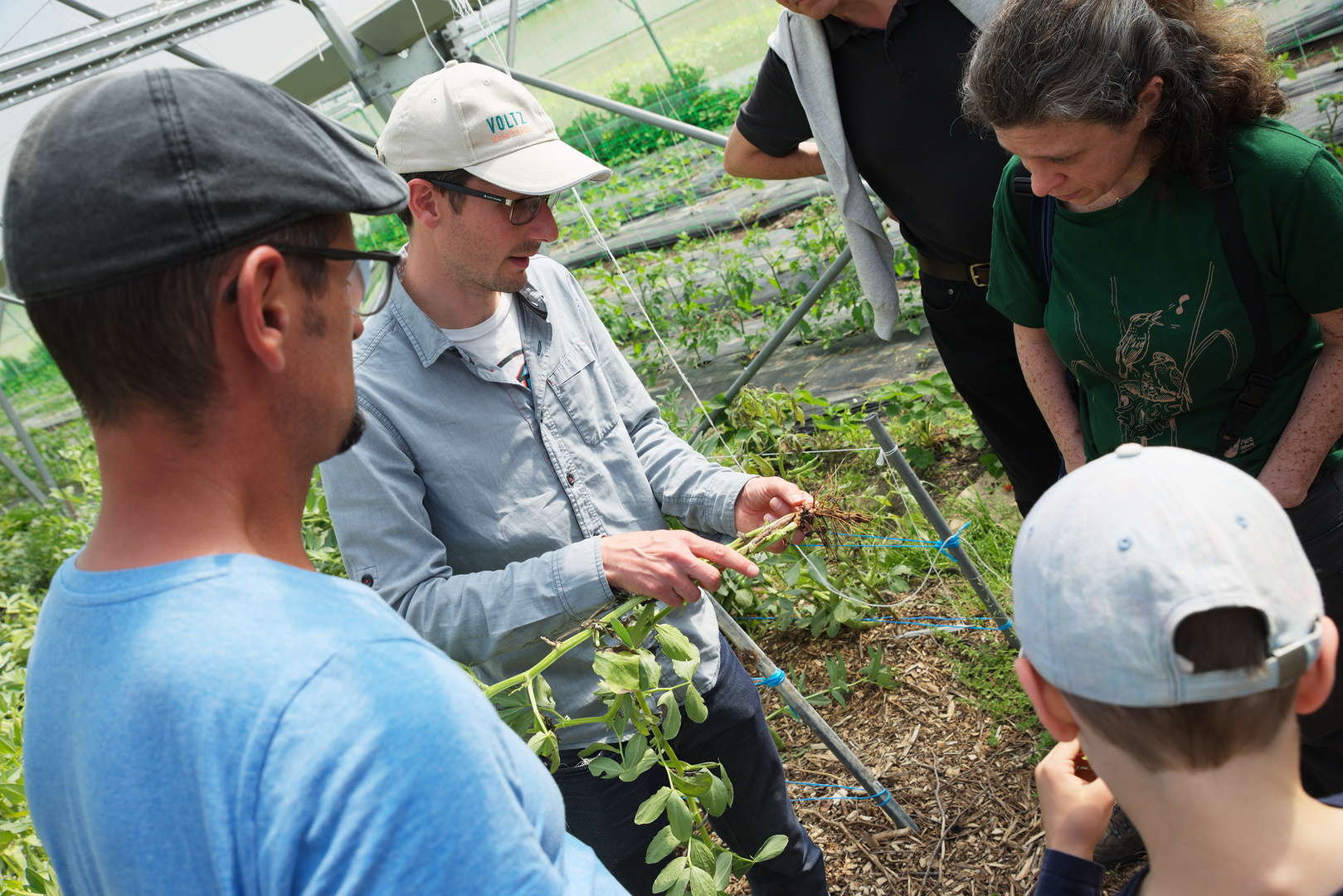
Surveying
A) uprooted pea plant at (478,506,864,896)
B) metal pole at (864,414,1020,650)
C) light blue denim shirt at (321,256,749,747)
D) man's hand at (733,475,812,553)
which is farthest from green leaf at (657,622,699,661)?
metal pole at (864,414,1020,650)

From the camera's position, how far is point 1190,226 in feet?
4.97

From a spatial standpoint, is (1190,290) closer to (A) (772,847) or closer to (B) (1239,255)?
(B) (1239,255)

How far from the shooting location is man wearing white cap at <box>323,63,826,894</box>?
1.54 m

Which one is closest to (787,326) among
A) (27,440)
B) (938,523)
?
(938,523)

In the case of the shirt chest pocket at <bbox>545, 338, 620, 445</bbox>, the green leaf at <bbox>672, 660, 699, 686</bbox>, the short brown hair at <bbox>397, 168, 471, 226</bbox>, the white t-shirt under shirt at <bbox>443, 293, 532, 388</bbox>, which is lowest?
the green leaf at <bbox>672, 660, 699, 686</bbox>

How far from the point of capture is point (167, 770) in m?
0.68

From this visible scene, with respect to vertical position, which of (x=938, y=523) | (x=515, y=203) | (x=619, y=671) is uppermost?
(x=515, y=203)

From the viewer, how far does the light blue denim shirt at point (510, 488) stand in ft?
5.04

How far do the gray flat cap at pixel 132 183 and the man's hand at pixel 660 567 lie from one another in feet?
2.96

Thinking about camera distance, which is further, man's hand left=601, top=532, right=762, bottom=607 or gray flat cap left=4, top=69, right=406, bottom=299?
man's hand left=601, top=532, right=762, bottom=607

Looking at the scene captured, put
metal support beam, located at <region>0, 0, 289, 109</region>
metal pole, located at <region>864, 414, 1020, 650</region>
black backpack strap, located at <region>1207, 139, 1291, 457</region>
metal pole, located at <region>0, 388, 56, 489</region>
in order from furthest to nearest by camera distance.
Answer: metal pole, located at <region>0, 388, 56, 489</region> < metal support beam, located at <region>0, 0, 289, 109</region> < metal pole, located at <region>864, 414, 1020, 650</region> < black backpack strap, located at <region>1207, 139, 1291, 457</region>

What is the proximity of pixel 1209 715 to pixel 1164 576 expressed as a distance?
0.49 ft

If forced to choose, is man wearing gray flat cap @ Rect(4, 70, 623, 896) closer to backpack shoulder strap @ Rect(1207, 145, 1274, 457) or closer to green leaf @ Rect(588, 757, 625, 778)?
green leaf @ Rect(588, 757, 625, 778)

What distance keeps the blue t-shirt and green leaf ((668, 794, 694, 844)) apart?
27.4 inches
